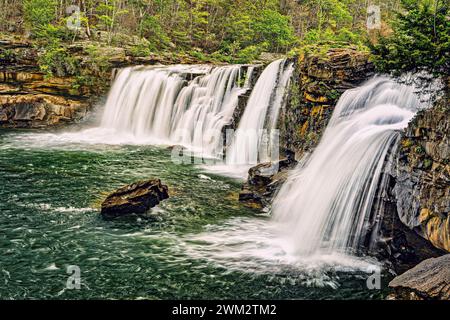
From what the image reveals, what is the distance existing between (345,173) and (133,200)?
6640 millimetres

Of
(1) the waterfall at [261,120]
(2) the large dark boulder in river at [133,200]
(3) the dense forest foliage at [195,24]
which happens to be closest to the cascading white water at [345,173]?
(2) the large dark boulder in river at [133,200]

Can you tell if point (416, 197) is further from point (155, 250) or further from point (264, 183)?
point (155, 250)

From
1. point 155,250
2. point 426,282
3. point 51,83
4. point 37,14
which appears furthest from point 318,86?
point 37,14

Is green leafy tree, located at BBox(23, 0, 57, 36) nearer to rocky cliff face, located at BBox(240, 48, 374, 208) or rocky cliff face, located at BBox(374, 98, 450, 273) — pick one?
rocky cliff face, located at BBox(240, 48, 374, 208)

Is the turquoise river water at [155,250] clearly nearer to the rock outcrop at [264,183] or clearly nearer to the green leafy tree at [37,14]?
the rock outcrop at [264,183]

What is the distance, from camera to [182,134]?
25484 millimetres

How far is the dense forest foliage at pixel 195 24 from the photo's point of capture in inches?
1399

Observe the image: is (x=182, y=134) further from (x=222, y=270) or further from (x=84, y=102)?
(x=222, y=270)

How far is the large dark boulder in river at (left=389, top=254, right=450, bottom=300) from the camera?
688cm

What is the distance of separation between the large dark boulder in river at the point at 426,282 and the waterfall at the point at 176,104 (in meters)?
15.4

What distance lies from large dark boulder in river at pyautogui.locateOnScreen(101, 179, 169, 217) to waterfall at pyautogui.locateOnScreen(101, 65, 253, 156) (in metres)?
9.71

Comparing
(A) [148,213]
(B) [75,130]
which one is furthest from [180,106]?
(A) [148,213]

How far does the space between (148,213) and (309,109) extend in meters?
8.45

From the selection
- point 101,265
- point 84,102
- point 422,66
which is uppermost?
point 422,66
